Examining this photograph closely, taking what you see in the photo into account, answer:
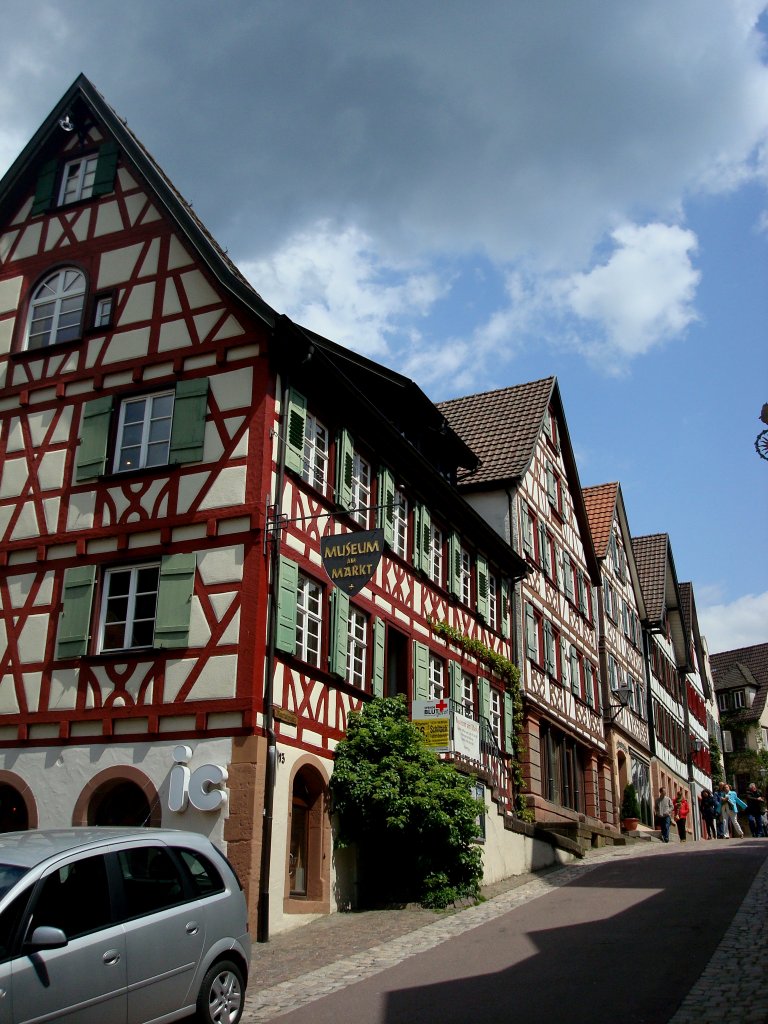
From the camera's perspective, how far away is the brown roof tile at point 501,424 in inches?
1080

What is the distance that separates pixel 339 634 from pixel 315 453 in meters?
2.83

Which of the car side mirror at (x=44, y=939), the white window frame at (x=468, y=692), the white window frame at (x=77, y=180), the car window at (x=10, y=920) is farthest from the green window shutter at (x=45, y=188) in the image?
the car side mirror at (x=44, y=939)

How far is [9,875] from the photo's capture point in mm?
6984

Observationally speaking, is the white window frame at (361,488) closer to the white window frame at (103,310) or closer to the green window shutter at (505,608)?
the white window frame at (103,310)

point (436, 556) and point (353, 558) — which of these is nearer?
point (353, 558)

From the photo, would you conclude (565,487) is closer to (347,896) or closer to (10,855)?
(347,896)

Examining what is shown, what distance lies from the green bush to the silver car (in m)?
7.06

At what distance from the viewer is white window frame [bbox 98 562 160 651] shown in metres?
15.4

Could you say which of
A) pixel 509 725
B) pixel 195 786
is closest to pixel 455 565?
pixel 509 725

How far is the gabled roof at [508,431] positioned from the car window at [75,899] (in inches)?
758

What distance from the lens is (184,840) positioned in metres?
8.59

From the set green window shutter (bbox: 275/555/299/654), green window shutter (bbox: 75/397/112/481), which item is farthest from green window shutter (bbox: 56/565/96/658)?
green window shutter (bbox: 275/555/299/654)

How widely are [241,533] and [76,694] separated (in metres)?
3.18

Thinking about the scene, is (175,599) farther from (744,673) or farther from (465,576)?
(744,673)
